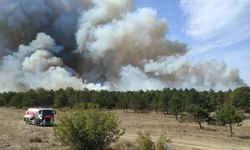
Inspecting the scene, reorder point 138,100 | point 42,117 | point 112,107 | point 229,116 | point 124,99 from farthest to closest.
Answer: point 112,107 < point 124,99 < point 138,100 < point 42,117 < point 229,116

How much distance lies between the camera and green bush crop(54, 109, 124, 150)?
30.0 metres

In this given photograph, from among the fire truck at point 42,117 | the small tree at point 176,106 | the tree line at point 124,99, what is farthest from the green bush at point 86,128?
the tree line at point 124,99

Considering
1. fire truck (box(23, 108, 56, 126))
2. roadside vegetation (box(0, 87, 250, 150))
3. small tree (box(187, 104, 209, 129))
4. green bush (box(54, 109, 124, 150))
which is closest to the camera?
green bush (box(54, 109, 124, 150))

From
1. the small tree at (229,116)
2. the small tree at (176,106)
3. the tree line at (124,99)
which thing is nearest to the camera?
the small tree at (229,116)

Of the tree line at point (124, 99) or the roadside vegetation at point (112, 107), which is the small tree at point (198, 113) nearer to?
the roadside vegetation at point (112, 107)

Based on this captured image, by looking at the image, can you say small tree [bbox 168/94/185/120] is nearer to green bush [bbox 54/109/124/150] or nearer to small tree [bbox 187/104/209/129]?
small tree [bbox 187/104/209/129]

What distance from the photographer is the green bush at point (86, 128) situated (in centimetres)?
2997

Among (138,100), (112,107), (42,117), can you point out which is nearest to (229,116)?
(42,117)

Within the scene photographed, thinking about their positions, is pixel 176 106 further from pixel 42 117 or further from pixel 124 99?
pixel 42 117

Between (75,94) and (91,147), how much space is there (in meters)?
84.5

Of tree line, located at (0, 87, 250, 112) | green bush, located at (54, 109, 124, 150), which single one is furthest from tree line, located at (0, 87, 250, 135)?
green bush, located at (54, 109, 124, 150)

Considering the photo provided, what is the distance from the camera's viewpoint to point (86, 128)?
30.0 metres

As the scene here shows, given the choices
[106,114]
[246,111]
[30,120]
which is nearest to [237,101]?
[246,111]

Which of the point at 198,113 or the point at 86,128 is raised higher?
the point at 198,113
